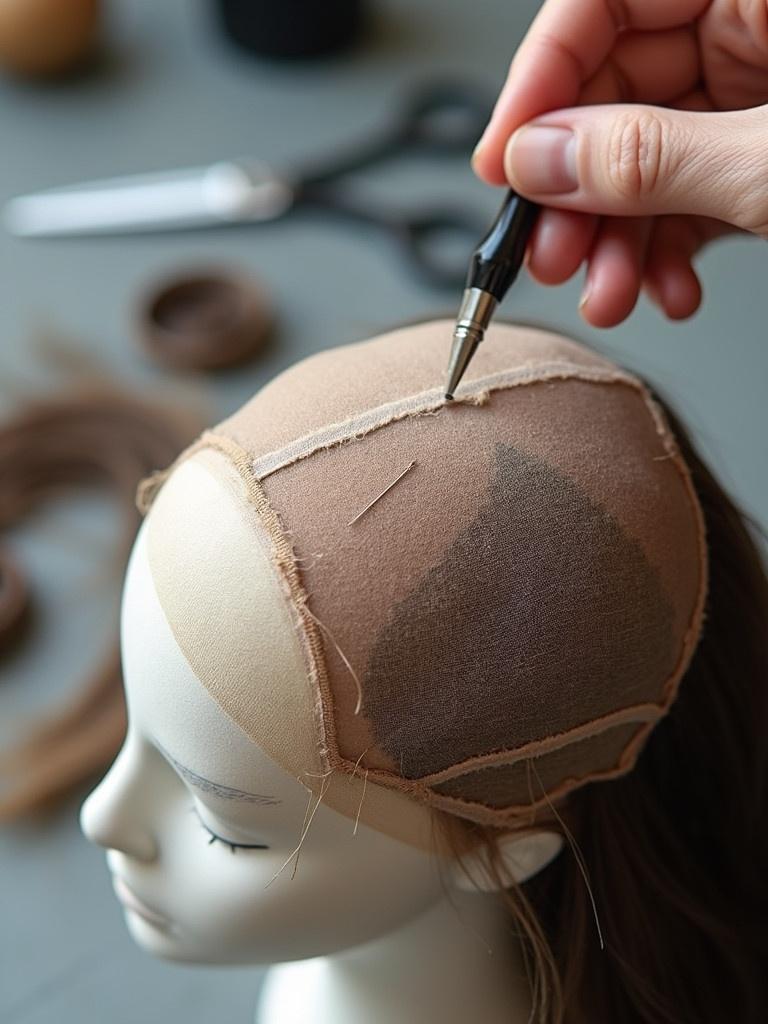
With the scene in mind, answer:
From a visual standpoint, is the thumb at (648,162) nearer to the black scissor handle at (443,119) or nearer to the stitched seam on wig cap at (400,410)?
the stitched seam on wig cap at (400,410)

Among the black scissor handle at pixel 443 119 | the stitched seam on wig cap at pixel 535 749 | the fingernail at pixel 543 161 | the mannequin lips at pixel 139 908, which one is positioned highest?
the fingernail at pixel 543 161

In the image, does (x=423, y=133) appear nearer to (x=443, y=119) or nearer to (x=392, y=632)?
(x=443, y=119)

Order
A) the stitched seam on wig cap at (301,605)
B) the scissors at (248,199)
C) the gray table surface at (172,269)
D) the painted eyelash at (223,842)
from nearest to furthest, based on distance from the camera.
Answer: the stitched seam on wig cap at (301,605) < the painted eyelash at (223,842) < the gray table surface at (172,269) < the scissors at (248,199)

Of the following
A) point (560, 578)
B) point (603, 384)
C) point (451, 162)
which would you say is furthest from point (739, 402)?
point (560, 578)

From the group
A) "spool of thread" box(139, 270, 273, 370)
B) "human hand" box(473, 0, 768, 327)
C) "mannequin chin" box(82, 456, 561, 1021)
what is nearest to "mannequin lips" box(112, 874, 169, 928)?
"mannequin chin" box(82, 456, 561, 1021)

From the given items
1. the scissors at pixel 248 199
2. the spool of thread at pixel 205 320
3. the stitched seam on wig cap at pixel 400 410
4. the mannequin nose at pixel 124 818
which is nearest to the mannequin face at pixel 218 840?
the mannequin nose at pixel 124 818

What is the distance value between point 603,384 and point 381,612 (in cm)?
23

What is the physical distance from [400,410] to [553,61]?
324 millimetres

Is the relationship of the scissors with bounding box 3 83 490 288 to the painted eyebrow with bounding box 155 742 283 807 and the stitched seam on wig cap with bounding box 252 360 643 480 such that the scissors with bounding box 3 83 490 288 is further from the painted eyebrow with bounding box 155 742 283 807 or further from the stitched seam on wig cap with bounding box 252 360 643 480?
the painted eyebrow with bounding box 155 742 283 807

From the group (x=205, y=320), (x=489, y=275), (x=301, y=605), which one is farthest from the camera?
(x=205, y=320)

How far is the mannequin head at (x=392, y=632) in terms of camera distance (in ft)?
2.31

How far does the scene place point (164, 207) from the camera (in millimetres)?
1733

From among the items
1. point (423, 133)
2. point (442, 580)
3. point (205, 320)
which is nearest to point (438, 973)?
point (442, 580)

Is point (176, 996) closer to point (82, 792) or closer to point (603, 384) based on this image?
point (82, 792)
